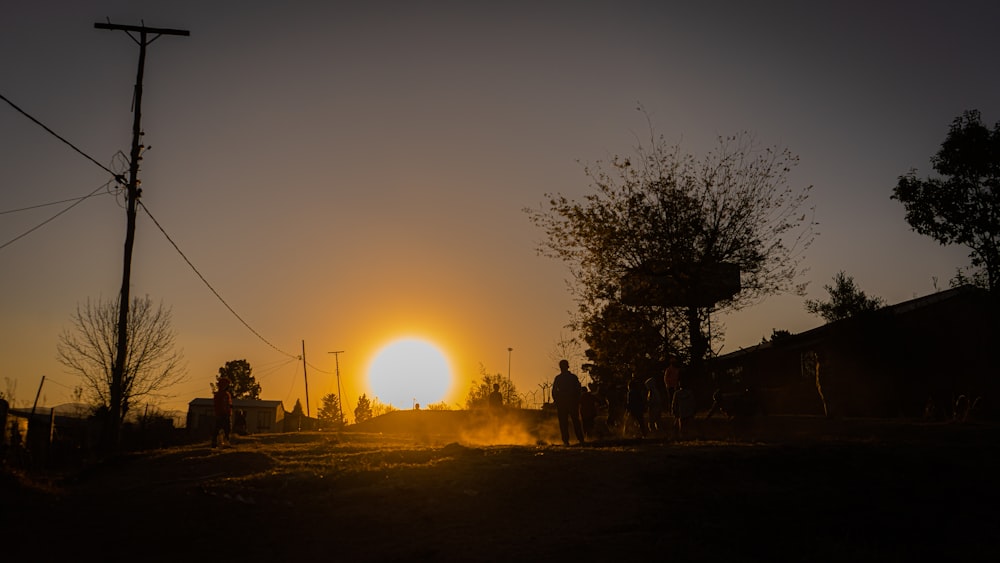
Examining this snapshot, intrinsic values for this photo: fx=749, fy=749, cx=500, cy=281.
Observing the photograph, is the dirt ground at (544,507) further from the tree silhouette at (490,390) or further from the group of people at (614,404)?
the tree silhouette at (490,390)

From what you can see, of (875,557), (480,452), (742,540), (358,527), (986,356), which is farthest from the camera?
(986,356)

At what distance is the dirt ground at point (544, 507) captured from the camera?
9.09 m

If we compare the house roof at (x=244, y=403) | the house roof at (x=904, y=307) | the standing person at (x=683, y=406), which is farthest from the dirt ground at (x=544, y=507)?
the house roof at (x=244, y=403)

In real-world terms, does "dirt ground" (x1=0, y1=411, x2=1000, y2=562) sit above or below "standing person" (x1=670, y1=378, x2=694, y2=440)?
below

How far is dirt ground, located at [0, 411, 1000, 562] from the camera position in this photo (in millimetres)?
9086

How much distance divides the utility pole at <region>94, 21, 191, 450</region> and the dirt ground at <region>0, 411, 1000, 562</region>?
587 cm

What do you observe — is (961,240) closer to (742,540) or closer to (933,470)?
(933,470)

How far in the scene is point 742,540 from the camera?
9234mm

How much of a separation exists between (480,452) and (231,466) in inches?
205

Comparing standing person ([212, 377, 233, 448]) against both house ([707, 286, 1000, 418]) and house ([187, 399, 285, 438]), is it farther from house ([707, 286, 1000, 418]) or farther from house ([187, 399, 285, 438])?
house ([187, 399, 285, 438])

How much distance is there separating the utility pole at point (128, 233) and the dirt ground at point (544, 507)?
19.2ft

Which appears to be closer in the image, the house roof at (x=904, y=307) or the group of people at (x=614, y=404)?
the group of people at (x=614, y=404)

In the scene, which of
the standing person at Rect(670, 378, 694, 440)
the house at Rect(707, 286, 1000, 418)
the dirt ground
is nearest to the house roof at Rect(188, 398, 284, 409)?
the house at Rect(707, 286, 1000, 418)

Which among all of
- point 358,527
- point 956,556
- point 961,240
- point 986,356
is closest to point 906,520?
point 956,556
